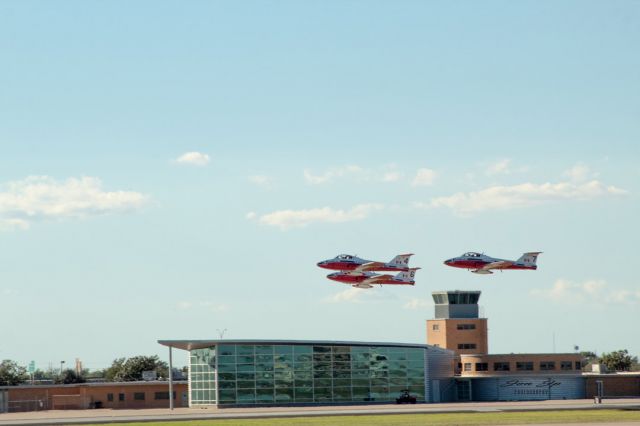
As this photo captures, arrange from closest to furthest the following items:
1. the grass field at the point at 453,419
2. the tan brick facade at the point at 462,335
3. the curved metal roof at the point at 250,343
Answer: the grass field at the point at 453,419, the curved metal roof at the point at 250,343, the tan brick facade at the point at 462,335

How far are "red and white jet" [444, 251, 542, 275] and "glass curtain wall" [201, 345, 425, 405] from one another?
39.8 ft

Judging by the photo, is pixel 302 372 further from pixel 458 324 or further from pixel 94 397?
pixel 458 324

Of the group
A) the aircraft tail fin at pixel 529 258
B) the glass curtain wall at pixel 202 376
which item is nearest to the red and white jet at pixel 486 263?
the aircraft tail fin at pixel 529 258

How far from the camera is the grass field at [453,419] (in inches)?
3078

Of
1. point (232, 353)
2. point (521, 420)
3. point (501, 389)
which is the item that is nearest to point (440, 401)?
point (501, 389)

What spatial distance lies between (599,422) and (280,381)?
59061 mm

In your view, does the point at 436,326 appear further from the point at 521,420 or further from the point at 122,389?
the point at 521,420

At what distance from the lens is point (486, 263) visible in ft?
434

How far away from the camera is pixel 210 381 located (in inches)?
4953

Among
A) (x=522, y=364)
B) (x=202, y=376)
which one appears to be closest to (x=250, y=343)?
(x=202, y=376)

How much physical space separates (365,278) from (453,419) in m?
55.7

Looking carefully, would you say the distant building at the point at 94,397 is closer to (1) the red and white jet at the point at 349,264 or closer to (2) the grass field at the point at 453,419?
(1) the red and white jet at the point at 349,264

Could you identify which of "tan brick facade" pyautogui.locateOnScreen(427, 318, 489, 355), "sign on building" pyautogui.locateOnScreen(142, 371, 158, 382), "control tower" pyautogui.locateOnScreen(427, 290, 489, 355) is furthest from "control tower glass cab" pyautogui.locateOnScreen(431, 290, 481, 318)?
"sign on building" pyautogui.locateOnScreen(142, 371, 158, 382)

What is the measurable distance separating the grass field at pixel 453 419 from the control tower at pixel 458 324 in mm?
72270
